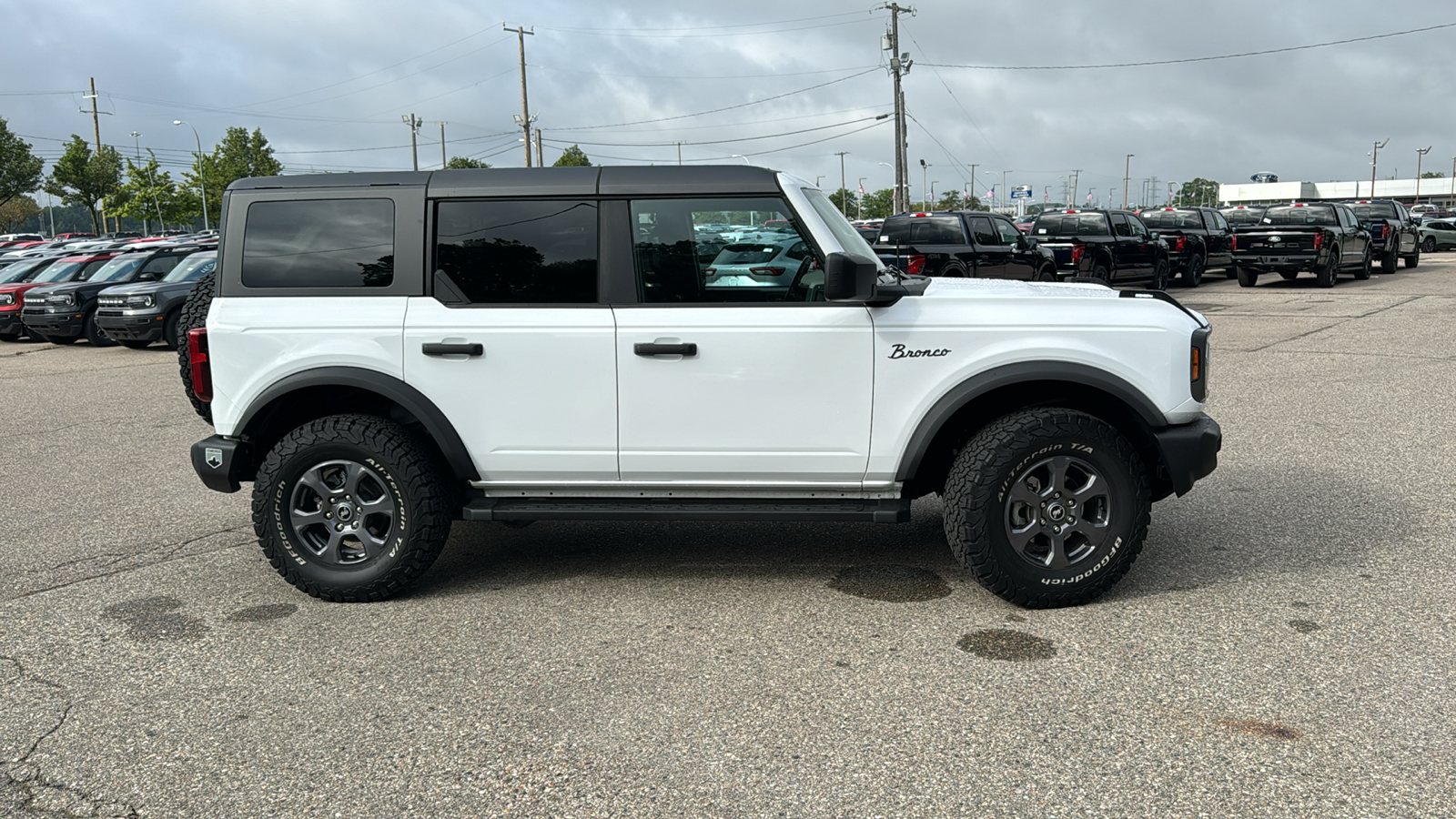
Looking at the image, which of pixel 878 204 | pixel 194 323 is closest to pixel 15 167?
pixel 194 323

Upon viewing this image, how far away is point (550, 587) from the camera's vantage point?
5277 millimetres

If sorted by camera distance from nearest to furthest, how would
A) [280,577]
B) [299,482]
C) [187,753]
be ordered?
[187,753] < [299,482] < [280,577]

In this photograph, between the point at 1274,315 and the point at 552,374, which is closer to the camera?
the point at 552,374

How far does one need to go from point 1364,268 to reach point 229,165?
213 ft

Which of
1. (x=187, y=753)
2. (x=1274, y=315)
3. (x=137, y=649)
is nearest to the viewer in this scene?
(x=187, y=753)

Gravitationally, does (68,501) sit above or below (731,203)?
below

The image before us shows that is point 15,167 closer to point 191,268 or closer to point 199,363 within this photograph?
point 191,268

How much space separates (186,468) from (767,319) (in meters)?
5.28

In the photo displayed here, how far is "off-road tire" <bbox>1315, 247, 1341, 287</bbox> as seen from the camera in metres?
24.8

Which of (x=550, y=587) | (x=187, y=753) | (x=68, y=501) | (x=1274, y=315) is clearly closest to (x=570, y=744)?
(x=187, y=753)

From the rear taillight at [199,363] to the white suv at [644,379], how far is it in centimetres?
2

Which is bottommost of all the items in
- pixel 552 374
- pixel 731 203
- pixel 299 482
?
pixel 299 482

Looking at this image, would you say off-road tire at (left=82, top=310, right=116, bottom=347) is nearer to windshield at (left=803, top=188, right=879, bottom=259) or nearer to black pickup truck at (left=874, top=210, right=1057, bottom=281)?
black pickup truck at (left=874, top=210, right=1057, bottom=281)

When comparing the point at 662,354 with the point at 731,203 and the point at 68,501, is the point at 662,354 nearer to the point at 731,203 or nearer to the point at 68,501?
the point at 731,203
